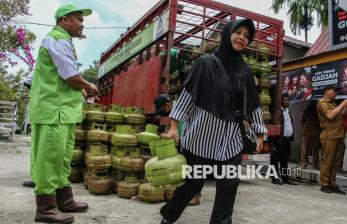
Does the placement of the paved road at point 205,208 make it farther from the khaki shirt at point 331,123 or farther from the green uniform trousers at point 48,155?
the khaki shirt at point 331,123

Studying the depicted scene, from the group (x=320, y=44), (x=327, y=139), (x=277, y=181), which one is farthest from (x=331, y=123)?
(x=320, y=44)

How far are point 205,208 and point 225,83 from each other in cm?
198

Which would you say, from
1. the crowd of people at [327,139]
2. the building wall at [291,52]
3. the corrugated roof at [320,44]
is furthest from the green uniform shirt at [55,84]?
the building wall at [291,52]

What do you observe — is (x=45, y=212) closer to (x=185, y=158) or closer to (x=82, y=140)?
(x=185, y=158)

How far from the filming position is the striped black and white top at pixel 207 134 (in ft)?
10.4

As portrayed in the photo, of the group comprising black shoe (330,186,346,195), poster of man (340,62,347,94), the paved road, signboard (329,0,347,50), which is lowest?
the paved road

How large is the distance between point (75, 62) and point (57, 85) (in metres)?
0.27

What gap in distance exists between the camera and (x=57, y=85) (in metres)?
3.65

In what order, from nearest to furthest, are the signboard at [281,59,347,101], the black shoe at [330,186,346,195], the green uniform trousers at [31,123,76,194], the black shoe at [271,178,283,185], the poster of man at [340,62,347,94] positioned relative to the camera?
the green uniform trousers at [31,123,76,194] → the black shoe at [330,186,346,195] → the black shoe at [271,178,283,185] → the poster of man at [340,62,347,94] → the signboard at [281,59,347,101]

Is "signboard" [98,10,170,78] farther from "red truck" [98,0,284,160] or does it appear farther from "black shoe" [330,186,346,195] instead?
"black shoe" [330,186,346,195]

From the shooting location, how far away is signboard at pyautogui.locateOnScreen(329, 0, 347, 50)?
30.8 feet

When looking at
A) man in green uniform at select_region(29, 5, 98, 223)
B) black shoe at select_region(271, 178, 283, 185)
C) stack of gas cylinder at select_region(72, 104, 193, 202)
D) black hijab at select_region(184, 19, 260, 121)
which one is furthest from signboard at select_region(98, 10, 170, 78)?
black shoe at select_region(271, 178, 283, 185)

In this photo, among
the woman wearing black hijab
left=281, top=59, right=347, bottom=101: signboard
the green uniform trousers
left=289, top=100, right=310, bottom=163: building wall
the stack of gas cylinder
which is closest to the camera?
the woman wearing black hijab

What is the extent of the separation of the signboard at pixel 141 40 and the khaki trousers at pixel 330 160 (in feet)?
11.4
